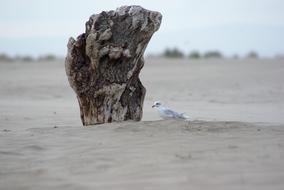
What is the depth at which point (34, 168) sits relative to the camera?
26.4 feet

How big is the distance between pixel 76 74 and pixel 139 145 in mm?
2399

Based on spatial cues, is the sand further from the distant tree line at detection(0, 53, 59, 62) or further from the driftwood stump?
the distant tree line at detection(0, 53, 59, 62)

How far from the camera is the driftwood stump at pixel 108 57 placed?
10641 millimetres

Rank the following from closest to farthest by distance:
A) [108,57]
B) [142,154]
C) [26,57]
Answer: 1. [142,154]
2. [108,57]
3. [26,57]

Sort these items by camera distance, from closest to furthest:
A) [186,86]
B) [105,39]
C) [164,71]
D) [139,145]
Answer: [139,145] → [105,39] → [186,86] → [164,71]

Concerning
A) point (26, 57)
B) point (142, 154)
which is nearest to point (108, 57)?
point (142, 154)

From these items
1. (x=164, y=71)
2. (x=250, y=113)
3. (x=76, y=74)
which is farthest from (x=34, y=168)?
(x=164, y=71)

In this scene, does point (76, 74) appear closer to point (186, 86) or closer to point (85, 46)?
point (85, 46)

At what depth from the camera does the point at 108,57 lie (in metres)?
10.7

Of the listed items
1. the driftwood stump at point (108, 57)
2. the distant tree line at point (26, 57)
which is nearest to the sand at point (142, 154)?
the driftwood stump at point (108, 57)

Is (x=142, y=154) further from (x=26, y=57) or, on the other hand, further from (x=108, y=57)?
(x=26, y=57)

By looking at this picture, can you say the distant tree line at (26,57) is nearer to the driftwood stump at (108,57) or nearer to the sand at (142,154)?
the sand at (142,154)

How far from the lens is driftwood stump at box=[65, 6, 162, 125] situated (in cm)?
1064

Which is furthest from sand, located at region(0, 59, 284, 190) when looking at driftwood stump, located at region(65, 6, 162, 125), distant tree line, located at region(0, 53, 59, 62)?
distant tree line, located at region(0, 53, 59, 62)
